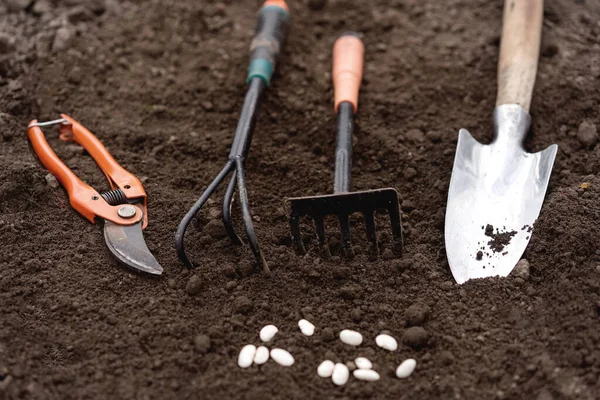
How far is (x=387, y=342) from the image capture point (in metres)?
2.26

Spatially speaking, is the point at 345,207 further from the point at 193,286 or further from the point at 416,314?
the point at 193,286

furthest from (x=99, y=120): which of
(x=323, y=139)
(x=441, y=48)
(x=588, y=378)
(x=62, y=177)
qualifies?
(x=588, y=378)

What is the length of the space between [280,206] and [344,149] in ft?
1.05

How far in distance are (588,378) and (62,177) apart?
189cm

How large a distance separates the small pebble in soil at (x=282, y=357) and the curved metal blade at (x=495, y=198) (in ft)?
2.08

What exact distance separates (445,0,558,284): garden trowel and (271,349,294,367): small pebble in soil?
2.07ft

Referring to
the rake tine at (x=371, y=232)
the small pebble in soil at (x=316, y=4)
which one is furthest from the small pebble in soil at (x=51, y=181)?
the small pebble in soil at (x=316, y=4)

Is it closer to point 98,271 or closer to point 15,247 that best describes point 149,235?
point 98,271

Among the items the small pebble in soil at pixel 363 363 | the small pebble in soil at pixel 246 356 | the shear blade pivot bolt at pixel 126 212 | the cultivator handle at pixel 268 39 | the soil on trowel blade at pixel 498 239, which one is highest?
the cultivator handle at pixel 268 39

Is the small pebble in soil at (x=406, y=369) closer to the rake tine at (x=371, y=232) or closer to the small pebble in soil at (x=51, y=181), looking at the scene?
the rake tine at (x=371, y=232)

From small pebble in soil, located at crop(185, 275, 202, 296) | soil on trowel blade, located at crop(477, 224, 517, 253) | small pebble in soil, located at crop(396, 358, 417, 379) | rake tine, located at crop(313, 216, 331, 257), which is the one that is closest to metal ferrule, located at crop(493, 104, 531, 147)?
soil on trowel blade, located at crop(477, 224, 517, 253)

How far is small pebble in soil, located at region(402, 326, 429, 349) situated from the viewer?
2238 mm

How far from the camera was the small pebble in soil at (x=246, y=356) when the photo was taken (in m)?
2.19

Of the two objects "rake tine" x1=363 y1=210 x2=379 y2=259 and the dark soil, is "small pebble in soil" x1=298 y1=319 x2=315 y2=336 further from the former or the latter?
"rake tine" x1=363 y1=210 x2=379 y2=259
